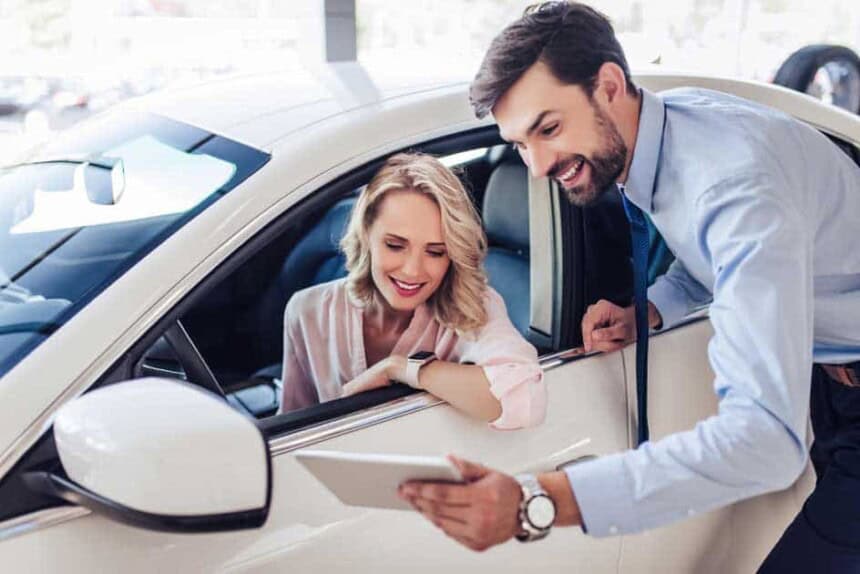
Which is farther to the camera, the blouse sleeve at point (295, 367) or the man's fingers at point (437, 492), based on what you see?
the blouse sleeve at point (295, 367)

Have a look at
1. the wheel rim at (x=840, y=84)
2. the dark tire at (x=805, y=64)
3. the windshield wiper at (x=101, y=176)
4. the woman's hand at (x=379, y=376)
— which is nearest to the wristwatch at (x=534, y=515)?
the woman's hand at (x=379, y=376)

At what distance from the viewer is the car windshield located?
1371 millimetres

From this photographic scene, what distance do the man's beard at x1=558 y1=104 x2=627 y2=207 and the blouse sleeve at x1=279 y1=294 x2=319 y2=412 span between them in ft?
1.70

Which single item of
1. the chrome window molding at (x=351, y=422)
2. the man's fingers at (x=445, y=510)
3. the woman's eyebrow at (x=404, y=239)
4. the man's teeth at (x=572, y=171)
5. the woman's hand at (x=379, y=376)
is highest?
the man's teeth at (x=572, y=171)

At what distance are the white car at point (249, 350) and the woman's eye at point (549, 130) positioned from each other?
20 centimetres

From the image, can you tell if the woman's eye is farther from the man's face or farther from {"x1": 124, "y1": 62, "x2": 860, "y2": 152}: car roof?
{"x1": 124, "y1": 62, "x2": 860, "y2": 152}: car roof

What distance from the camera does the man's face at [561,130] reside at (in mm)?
1547

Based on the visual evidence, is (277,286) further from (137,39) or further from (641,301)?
(137,39)

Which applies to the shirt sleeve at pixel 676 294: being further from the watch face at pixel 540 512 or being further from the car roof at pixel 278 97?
the watch face at pixel 540 512

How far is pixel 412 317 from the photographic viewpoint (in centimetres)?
165

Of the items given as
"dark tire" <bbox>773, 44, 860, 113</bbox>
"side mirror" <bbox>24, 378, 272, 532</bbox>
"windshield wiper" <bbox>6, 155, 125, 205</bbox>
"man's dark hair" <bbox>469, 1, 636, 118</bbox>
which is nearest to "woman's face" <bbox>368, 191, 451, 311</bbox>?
"man's dark hair" <bbox>469, 1, 636, 118</bbox>

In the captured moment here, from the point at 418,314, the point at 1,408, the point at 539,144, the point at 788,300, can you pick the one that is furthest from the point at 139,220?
the point at 788,300

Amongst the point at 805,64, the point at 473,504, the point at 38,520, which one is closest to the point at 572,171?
the point at 473,504

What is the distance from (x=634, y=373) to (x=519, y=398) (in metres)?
0.29
